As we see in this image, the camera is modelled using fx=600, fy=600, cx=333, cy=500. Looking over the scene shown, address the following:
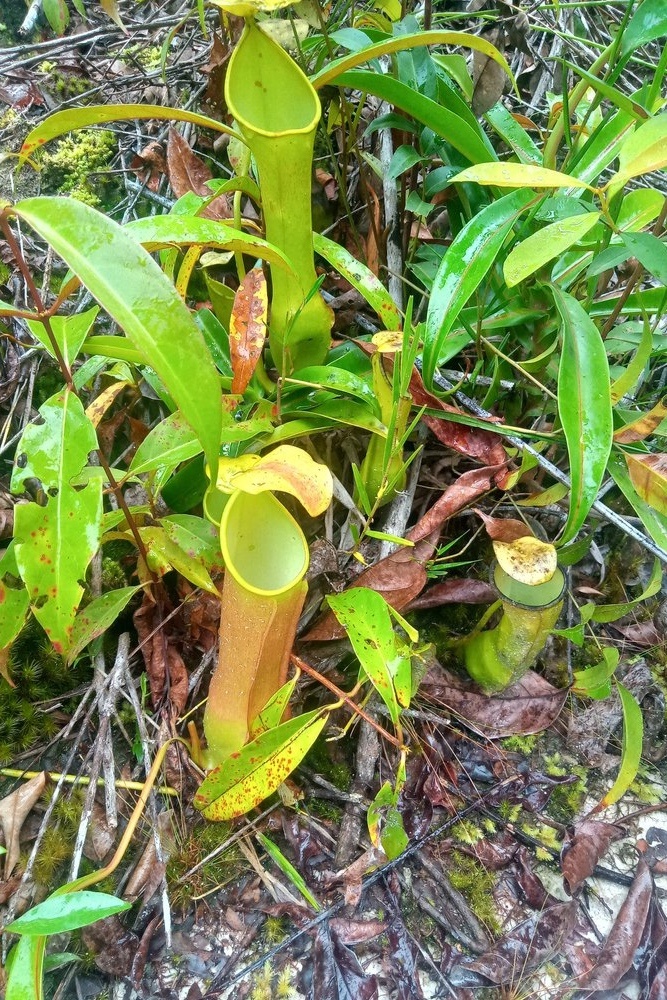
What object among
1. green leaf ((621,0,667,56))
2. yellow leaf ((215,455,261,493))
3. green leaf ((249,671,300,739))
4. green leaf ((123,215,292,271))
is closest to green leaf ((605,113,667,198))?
green leaf ((621,0,667,56))

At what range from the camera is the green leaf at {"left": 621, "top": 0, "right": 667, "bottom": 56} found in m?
0.86

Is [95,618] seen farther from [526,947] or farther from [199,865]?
[526,947]

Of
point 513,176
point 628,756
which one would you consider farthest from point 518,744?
point 513,176

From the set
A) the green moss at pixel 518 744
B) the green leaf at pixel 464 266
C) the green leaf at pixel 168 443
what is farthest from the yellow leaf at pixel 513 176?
the green moss at pixel 518 744

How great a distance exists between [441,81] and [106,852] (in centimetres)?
141

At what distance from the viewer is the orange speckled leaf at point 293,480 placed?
0.71 m

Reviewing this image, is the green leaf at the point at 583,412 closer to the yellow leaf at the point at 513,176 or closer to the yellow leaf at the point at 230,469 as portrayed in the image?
the yellow leaf at the point at 513,176

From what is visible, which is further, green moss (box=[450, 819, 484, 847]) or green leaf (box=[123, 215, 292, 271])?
green moss (box=[450, 819, 484, 847])

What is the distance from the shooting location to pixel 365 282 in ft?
3.40

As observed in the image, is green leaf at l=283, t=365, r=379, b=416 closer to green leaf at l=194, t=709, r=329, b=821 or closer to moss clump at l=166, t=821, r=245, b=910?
green leaf at l=194, t=709, r=329, b=821

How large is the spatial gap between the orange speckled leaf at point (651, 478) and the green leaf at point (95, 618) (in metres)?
0.81

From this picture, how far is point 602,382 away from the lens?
867 millimetres

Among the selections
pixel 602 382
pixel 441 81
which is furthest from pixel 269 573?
pixel 441 81

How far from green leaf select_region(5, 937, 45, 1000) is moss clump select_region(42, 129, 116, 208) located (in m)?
1.42
